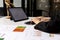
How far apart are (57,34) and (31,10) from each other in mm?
1906

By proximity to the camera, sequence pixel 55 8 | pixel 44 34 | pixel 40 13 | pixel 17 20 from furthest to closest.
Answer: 1. pixel 40 13
2. pixel 55 8
3. pixel 17 20
4. pixel 44 34

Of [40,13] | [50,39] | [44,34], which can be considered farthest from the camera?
[40,13]

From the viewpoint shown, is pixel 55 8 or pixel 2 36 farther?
pixel 55 8

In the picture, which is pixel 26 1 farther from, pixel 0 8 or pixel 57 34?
pixel 57 34

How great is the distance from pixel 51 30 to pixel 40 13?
1.95 m

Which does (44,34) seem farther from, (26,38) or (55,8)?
(55,8)

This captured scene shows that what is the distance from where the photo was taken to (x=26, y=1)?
9.42 feet

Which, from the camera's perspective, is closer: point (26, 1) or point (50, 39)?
point (50, 39)

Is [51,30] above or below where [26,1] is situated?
below

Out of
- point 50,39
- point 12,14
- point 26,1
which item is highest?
point 26,1

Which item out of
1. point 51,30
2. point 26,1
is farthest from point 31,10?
point 51,30

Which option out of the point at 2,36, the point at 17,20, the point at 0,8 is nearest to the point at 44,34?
the point at 2,36

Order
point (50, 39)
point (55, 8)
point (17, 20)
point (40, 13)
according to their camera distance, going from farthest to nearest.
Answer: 1. point (40, 13)
2. point (55, 8)
3. point (17, 20)
4. point (50, 39)

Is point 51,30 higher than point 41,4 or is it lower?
lower
